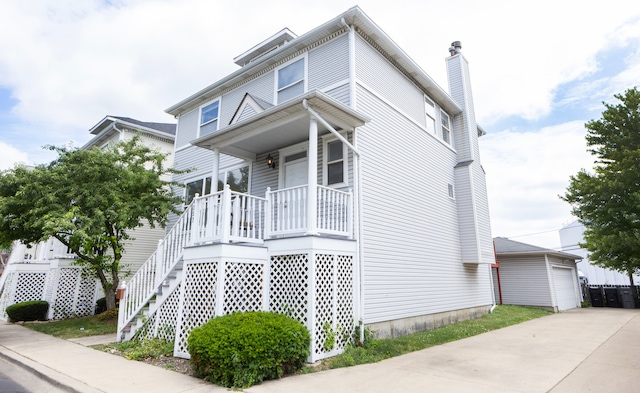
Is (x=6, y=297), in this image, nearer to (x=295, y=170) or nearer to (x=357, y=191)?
(x=295, y=170)

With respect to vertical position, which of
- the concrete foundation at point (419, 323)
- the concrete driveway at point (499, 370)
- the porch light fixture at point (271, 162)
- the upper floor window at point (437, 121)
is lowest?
the concrete driveway at point (499, 370)

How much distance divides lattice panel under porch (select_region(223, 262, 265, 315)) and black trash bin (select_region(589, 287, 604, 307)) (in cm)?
2263

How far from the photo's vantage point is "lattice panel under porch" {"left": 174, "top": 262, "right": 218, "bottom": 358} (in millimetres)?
6445

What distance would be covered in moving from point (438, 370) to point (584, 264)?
46767mm

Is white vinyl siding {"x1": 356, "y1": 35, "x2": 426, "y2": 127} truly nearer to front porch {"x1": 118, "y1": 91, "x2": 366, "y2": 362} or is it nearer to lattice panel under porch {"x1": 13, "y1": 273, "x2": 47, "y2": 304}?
front porch {"x1": 118, "y1": 91, "x2": 366, "y2": 362}

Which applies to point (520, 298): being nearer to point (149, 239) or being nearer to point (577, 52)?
point (577, 52)

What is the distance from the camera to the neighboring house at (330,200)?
6.75 m

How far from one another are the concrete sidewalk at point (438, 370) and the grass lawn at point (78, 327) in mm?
1013

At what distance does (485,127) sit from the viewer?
53.4 ft

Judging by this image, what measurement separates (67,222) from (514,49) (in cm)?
1408

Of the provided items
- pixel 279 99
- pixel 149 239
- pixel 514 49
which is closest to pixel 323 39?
pixel 279 99

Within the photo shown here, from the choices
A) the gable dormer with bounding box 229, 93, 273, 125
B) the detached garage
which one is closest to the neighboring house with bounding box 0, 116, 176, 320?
the gable dormer with bounding box 229, 93, 273, 125

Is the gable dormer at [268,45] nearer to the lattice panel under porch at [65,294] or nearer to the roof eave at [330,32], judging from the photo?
the roof eave at [330,32]

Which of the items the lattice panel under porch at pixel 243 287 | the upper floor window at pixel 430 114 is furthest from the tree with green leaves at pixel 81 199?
the upper floor window at pixel 430 114
